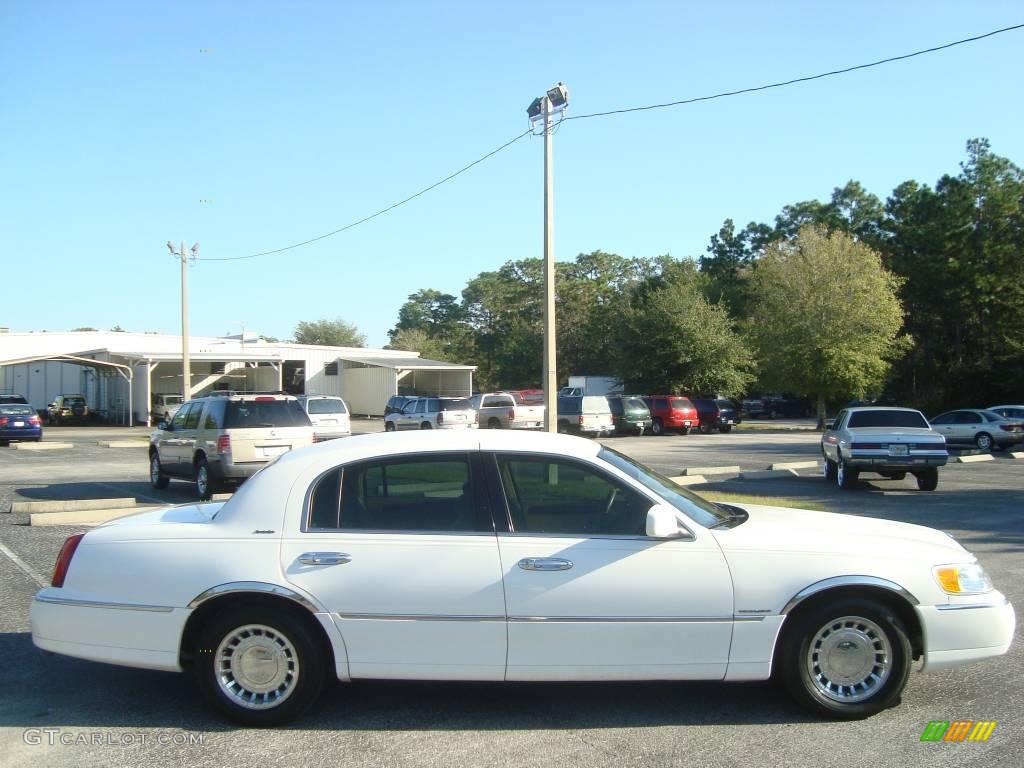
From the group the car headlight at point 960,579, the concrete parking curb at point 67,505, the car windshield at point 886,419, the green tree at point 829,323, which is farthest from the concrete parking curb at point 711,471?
the green tree at point 829,323

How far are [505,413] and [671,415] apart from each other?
763 cm

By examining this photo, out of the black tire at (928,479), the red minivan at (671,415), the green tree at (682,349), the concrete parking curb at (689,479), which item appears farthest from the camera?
the green tree at (682,349)

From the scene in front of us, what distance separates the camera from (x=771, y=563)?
5016mm

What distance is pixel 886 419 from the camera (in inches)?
701

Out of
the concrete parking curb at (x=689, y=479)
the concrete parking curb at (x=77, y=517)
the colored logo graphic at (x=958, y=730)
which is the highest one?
the concrete parking curb at (x=77, y=517)

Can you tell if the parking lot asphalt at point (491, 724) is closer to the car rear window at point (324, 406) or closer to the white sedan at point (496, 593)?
the white sedan at point (496, 593)

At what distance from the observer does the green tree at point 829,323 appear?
44.3 metres

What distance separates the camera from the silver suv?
15109 mm

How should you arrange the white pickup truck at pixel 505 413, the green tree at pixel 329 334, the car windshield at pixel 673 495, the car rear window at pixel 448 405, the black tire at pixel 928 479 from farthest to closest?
the green tree at pixel 329 334
the white pickup truck at pixel 505 413
the car rear window at pixel 448 405
the black tire at pixel 928 479
the car windshield at pixel 673 495

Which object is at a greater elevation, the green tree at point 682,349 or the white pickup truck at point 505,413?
the green tree at point 682,349

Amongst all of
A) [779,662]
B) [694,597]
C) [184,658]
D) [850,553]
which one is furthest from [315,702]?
[850,553]

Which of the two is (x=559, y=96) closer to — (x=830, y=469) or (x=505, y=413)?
(x=830, y=469)

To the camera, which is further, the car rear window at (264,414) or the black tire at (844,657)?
the car rear window at (264,414)

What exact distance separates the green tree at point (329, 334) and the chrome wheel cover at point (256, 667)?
96180 millimetres
